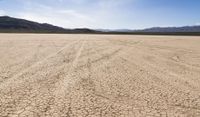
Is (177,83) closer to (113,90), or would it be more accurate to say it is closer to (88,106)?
(113,90)

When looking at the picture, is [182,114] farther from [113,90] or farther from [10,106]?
[10,106]

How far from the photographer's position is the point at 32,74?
22.2 ft

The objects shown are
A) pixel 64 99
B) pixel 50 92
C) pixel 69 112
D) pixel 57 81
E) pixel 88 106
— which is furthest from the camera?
pixel 57 81

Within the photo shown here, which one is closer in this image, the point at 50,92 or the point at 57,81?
the point at 50,92

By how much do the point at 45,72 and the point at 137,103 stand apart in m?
3.46

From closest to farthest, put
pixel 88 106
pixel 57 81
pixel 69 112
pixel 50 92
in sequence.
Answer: pixel 69 112, pixel 88 106, pixel 50 92, pixel 57 81

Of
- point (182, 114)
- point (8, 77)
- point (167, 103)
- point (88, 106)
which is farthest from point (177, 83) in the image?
point (8, 77)

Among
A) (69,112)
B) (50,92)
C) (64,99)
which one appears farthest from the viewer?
(50,92)

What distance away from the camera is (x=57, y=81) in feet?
19.7

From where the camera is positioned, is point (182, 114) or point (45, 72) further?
point (45, 72)

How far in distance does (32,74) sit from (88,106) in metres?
3.00

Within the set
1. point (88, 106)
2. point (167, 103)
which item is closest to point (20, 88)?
point (88, 106)

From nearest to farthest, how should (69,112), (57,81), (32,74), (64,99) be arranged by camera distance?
(69,112), (64,99), (57,81), (32,74)

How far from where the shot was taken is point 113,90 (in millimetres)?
5312
